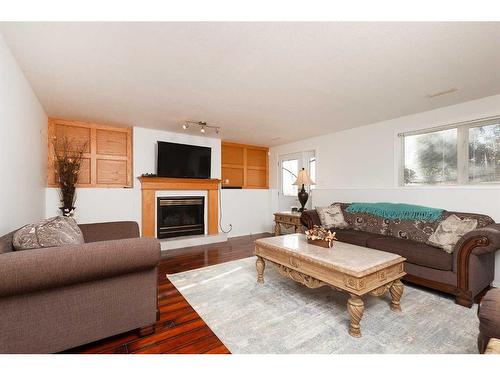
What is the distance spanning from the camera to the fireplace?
4340 mm

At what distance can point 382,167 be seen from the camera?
3.64 m

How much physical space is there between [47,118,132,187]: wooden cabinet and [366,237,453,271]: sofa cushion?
166 inches

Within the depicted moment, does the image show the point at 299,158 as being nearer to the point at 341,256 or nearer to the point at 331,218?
the point at 331,218

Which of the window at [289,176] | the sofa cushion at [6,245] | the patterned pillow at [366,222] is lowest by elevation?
the patterned pillow at [366,222]

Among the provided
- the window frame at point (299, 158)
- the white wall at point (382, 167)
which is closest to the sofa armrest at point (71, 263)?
the white wall at point (382, 167)

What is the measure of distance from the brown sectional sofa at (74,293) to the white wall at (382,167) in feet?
11.5

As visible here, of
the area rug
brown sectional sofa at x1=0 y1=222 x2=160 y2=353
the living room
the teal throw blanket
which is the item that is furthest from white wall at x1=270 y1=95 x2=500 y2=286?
brown sectional sofa at x1=0 y1=222 x2=160 y2=353

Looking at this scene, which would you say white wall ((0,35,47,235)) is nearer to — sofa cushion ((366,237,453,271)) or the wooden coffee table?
the wooden coffee table

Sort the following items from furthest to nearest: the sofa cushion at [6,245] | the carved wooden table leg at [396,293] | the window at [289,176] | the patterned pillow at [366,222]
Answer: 1. the window at [289,176]
2. the patterned pillow at [366,222]
3. the carved wooden table leg at [396,293]
4. the sofa cushion at [6,245]

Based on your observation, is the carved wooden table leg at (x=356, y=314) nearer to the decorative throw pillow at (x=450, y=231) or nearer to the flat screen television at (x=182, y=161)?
the decorative throw pillow at (x=450, y=231)

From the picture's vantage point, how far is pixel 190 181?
4.56 metres

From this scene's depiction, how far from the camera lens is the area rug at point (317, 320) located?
4.94 ft

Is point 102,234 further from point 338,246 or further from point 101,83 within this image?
point 338,246
